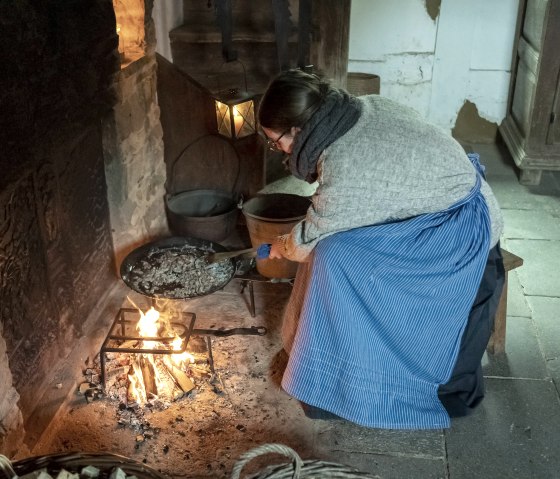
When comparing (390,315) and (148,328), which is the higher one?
(390,315)

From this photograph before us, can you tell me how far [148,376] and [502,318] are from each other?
167 centimetres

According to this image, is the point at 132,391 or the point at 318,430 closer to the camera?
the point at 318,430

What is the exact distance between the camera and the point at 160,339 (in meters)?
2.76

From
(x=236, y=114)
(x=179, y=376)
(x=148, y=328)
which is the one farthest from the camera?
(x=236, y=114)

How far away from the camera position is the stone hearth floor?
250 cm

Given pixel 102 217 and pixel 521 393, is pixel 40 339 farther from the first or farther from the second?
pixel 521 393

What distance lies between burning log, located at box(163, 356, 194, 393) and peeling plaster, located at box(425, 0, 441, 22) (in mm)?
4389

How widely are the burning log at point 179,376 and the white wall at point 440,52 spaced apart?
412cm

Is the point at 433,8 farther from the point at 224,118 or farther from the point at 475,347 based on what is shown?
the point at 475,347

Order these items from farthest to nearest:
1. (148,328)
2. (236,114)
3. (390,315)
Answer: (236,114) < (148,328) < (390,315)

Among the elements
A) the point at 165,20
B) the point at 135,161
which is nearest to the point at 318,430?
the point at 135,161

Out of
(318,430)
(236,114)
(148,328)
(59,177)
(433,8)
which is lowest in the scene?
(318,430)

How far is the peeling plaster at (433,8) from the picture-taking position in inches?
229

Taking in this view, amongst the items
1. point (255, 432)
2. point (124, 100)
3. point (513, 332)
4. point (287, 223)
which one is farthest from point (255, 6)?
point (255, 432)
